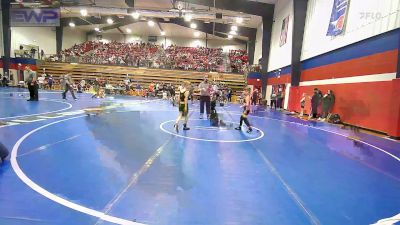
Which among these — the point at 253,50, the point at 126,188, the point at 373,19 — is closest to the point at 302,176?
the point at 126,188

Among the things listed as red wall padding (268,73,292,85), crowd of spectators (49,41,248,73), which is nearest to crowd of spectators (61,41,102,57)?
crowd of spectators (49,41,248,73)

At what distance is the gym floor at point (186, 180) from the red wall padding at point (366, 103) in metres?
3.79

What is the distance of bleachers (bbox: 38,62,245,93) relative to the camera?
3641cm

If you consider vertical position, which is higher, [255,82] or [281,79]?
[281,79]

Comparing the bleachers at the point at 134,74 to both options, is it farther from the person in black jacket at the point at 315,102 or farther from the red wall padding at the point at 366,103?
the red wall padding at the point at 366,103

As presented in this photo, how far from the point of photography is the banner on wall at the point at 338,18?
1477 centimetres

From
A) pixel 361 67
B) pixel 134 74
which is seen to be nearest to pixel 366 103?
pixel 361 67

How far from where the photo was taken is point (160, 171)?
5074mm

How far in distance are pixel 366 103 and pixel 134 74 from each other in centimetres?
2973

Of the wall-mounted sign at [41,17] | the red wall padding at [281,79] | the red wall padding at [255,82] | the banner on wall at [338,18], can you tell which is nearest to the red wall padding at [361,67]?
the banner on wall at [338,18]

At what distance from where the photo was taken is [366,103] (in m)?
12.8

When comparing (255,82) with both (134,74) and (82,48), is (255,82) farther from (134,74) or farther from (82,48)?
(82,48)

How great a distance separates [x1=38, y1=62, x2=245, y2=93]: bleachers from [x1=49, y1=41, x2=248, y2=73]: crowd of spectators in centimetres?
118

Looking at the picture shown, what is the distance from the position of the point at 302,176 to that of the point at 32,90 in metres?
16.2
